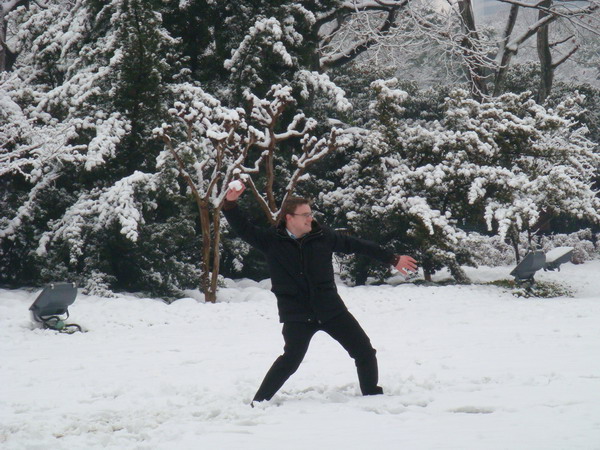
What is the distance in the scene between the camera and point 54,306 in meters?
9.01

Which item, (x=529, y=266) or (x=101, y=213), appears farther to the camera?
(x=529, y=266)

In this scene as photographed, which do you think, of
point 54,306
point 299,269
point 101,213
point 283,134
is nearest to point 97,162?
point 101,213

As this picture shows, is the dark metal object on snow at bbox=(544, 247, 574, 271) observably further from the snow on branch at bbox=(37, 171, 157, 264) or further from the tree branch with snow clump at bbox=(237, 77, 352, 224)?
the snow on branch at bbox=(37, 171, 157, 264)

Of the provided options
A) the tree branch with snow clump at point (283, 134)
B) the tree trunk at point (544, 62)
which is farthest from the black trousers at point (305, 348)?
the tree trunk at point (544, 62)

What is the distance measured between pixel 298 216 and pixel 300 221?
0.04 meters

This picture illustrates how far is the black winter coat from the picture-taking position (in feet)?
14.3

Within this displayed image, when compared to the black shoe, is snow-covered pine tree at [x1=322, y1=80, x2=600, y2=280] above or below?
above

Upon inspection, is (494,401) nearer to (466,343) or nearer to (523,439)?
(523,439)

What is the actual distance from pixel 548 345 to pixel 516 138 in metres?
10.2

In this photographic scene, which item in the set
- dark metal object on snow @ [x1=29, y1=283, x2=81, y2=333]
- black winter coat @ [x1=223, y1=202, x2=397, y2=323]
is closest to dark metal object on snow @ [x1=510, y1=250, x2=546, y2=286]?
dark metal object on snow @ [x1=29, y1=283, x2=81, y2=333]

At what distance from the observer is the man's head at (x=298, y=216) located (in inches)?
172

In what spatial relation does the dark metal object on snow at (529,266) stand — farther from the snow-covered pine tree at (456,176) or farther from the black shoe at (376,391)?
the black shoe at (376,391)

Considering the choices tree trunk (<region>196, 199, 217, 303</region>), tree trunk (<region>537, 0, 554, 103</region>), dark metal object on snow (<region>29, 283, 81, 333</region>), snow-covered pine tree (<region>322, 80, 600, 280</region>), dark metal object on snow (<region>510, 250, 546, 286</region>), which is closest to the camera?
dark metal object on snow (<region>29, 283, 81, 333</region>)

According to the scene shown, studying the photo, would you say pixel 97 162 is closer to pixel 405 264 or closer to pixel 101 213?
pixel 101 213
